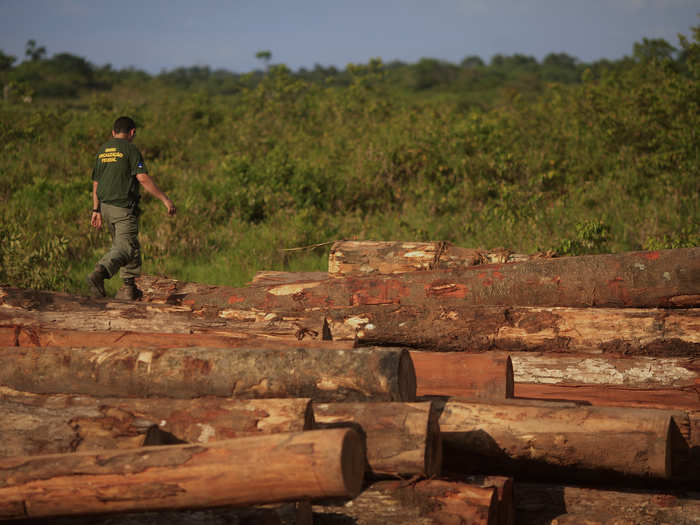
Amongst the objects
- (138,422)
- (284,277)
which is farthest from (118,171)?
(138,422)

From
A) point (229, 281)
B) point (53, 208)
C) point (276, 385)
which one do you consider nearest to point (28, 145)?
point (53, 208)

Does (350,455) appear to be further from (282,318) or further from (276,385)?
(282,318)

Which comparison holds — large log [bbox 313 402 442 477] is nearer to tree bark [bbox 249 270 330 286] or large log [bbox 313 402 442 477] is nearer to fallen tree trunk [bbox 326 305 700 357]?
fallen tree trunk [bbox 326 305 700 357]

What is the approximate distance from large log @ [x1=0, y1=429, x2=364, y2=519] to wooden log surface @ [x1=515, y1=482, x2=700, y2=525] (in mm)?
1266

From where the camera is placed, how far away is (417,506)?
339 cm

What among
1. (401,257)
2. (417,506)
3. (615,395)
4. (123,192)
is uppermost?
(123,192)

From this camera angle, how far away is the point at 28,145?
1443 centimetres

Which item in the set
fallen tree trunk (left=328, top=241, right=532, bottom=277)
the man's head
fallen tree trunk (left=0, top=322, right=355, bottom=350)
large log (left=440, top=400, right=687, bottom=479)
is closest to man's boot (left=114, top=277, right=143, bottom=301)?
fallen tree trunk (left=0, top=322, right=355, bottom=350)

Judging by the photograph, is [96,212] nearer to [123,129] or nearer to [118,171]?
[118,171]

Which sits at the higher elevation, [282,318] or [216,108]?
[216,108]

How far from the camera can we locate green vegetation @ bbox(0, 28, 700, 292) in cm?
943

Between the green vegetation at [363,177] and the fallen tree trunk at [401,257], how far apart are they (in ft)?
7.52

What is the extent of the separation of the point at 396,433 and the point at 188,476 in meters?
1.08

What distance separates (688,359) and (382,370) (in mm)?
2491
